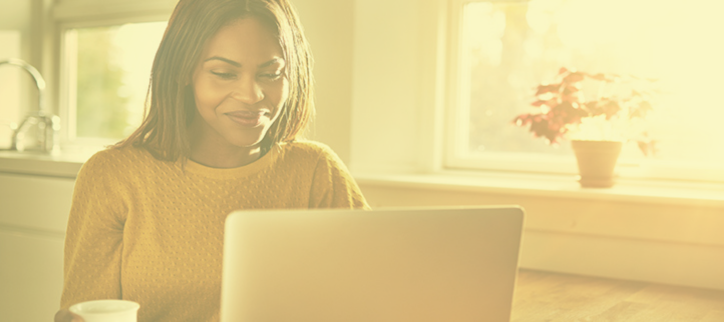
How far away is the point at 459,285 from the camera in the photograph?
0.74 metres

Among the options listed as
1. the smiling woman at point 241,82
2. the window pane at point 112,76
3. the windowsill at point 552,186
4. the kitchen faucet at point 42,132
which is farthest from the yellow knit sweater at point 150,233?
the window pane at point 112,76

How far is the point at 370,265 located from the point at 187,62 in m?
0.56

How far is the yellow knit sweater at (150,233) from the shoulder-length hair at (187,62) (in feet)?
0.14

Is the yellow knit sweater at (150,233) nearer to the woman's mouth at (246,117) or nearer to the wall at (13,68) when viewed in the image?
the woman's mouth at (246,117)

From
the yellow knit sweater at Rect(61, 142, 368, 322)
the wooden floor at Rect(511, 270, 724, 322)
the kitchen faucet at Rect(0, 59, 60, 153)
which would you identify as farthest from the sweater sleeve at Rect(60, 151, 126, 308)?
the kitchen faucet at Rect(0, 59, 60, 153)

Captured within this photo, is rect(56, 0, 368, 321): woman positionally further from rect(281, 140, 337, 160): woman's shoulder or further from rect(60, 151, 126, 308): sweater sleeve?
rect(281, 140, 337, 160): woman's shoulder

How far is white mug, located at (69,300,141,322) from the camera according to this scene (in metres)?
0.67

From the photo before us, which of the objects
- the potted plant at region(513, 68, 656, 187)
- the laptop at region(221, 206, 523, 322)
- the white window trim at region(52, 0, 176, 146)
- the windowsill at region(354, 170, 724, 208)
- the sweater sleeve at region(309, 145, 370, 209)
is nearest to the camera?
the laptop at region(221, 206, 523, 322)

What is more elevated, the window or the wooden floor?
the window

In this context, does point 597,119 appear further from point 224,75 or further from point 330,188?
point 224,75

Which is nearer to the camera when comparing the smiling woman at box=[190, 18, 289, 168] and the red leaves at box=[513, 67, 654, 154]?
the smiling woman at box=[190, 18, 289, 168]

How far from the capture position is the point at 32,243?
8.16ft

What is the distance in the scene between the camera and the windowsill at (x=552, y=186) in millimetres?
1747

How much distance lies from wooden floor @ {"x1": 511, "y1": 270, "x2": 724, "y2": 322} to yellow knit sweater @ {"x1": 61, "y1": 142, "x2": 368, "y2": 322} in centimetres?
59
